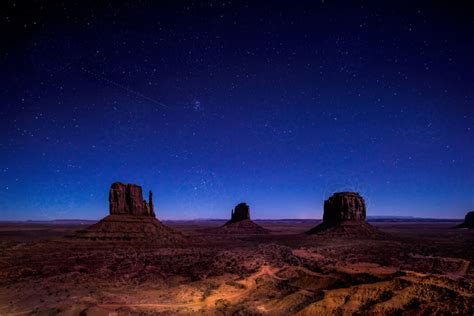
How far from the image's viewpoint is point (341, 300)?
39.7 ft

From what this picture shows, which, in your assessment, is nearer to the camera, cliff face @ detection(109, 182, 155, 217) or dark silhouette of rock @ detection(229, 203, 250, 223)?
cliff face @ detection(109, 182, 155, 217)

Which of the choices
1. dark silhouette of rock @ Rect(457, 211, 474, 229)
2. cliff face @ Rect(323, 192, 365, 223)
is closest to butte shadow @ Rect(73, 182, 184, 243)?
cliff face @ Rect(323, 192, 365, 223)

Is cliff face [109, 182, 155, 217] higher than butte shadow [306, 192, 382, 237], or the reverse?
cliff face [109, 182, 155, 217]

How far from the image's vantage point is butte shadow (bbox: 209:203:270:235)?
9421 centimetres

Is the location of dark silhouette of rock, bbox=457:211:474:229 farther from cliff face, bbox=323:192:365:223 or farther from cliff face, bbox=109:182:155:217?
cliff face, bbox=109:182:155:217

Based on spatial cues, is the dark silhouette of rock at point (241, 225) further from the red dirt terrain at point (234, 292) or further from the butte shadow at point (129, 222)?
the red dirt terrain at point (234, 292)

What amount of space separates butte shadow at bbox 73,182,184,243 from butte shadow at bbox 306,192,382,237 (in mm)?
38902

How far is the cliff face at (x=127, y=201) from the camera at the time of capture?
63.6 metres

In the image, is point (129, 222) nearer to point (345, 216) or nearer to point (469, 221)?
point (345, 216)

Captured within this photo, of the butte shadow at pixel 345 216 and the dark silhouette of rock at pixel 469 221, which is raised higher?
the butte shadow at pixel 345 216

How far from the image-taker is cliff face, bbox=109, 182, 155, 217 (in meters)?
63.6

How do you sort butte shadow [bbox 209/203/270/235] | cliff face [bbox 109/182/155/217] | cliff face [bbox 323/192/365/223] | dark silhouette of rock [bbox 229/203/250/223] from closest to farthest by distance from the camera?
cliff face [bbox 109/182/155/217] → cliff face [bbox 323/192/365/223] → butte shadow [bbox 209/203/270/235] → dark silhouette of rock [bbox 229/203/250/223]

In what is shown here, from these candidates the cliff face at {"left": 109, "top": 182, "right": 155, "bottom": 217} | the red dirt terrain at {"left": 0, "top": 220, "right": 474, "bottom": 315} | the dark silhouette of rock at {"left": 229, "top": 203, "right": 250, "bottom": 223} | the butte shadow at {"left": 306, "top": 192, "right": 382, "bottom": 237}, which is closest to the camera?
the red dirt terrain at {"left": 0, "top": 220, "right": 474, "bottom": 315}

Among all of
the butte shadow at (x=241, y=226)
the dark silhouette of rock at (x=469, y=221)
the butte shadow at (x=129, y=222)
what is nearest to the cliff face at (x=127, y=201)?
the butte shadow at (x=129, y=222)
